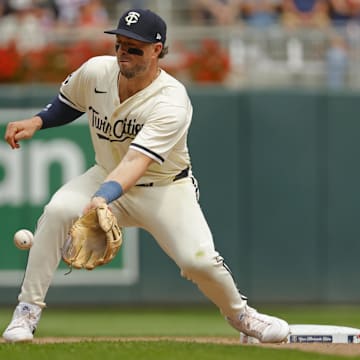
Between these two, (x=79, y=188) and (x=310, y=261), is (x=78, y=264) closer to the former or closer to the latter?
(x=79, y=188)

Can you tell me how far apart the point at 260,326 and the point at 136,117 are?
148 cm

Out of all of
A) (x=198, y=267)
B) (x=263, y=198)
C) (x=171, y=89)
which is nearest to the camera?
(x=198, y=267)

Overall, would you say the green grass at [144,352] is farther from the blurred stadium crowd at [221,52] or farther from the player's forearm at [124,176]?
the blurred stadium crowd at [221,52]

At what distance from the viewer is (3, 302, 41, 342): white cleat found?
22.3 ft

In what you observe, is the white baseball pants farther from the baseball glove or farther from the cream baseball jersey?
the baseball glove

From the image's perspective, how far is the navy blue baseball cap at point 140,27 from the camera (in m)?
6.55

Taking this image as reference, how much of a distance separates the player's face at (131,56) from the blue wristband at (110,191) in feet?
2.22

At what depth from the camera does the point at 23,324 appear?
683 cm

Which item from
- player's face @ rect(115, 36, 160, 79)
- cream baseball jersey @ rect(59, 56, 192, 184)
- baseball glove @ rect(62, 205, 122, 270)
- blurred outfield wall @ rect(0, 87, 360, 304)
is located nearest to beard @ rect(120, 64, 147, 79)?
player's face @ rect(115, 36, 160, 79)

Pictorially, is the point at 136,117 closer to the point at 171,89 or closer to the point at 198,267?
the point at 171,89

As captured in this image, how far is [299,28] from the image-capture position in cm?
1250

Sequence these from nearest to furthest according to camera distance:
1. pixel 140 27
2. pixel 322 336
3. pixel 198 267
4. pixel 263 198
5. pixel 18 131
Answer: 1. pixel 140 27
2. pixel 198 267
3. pixel 18 131
4. pixel 322 336
5. pixel 263 198

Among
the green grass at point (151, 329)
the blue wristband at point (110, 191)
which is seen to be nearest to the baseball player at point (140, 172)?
the blue wristband at point (110, 191)

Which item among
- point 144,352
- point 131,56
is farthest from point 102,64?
point 144,352
